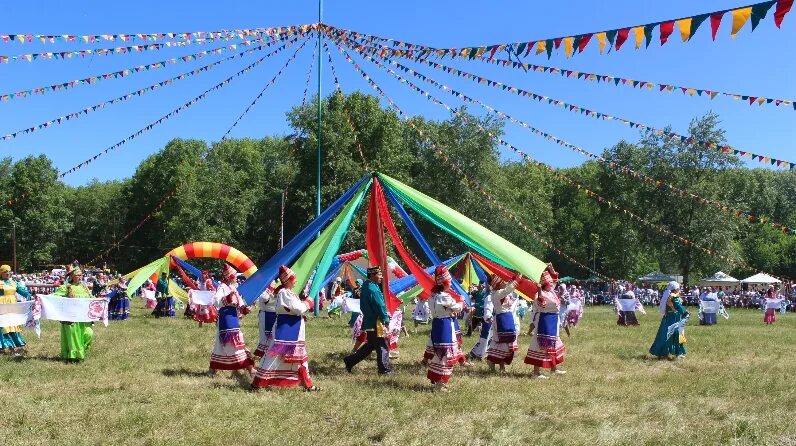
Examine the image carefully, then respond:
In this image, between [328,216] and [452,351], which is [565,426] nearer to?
[452,351]

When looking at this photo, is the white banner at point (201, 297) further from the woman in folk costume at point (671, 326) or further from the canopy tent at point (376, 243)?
the woman in folk costume at point (671, 326)

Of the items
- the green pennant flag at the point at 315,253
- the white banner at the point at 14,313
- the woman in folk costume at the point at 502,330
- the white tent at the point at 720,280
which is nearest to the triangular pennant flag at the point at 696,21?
the woman in folk costume at the point at 502,330

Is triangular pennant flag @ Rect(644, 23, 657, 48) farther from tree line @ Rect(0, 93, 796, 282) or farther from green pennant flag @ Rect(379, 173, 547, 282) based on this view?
tree line @ Rect(0, 93, 796, 282)

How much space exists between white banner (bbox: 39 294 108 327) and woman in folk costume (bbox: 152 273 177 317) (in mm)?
10509

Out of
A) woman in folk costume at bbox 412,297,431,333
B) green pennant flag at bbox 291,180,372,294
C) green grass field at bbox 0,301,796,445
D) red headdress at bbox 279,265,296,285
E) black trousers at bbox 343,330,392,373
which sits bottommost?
green grass field at bbox 0,301,796,445

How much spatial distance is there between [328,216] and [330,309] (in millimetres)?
11719

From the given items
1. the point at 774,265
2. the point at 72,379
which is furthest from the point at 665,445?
the point at 774,265

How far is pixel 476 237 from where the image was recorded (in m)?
10.3

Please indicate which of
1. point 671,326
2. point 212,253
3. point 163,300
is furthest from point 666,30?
point 163,300

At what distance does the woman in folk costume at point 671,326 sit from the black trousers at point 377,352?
5.52m

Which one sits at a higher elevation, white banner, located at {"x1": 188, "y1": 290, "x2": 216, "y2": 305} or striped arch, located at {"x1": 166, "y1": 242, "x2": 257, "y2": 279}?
striped arch, located at {"x1": 166, "y1": 242, "x2": 257, "y2": 279}

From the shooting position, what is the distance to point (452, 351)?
9.38m

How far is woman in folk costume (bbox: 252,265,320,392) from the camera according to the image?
8.95 m

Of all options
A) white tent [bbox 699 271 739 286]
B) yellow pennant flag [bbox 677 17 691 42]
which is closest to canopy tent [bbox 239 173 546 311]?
yellow pennant flag [bbox 677 17 691 42]
